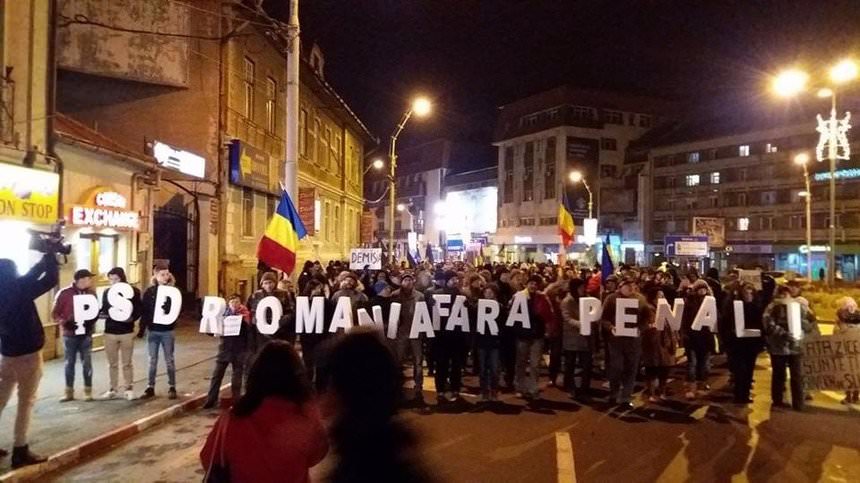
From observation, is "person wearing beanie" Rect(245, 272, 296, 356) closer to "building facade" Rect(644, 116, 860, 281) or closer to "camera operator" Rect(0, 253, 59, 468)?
"camera operator" Rect(0, 253, 59, 468)

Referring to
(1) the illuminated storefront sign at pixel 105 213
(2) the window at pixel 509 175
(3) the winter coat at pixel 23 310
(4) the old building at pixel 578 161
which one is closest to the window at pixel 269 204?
(1) the illuminated storefront sign at pixel 105 213

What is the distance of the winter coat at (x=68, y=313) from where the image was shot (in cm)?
1041

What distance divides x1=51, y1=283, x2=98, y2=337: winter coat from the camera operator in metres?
3.02

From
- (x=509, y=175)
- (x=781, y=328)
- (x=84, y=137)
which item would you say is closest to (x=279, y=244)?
(x=84, y=137)

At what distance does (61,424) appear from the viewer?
9.23 m

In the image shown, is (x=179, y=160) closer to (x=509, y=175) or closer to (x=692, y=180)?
(x=692, y=180)

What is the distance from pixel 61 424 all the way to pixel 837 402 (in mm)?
11062

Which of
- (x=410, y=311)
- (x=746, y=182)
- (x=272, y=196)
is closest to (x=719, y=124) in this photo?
(x=746, y=182)

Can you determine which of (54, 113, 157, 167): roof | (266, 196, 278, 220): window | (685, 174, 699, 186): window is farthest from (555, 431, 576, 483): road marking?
(685, 174, 699, 186): window

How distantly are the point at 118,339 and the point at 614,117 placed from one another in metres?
77.9

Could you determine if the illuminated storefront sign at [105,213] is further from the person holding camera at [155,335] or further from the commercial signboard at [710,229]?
the commercial signboard at [710,229]

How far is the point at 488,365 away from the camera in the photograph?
443 inches

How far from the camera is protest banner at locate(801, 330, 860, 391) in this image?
36.3 ft

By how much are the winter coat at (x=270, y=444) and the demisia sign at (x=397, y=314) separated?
23.1 feet
